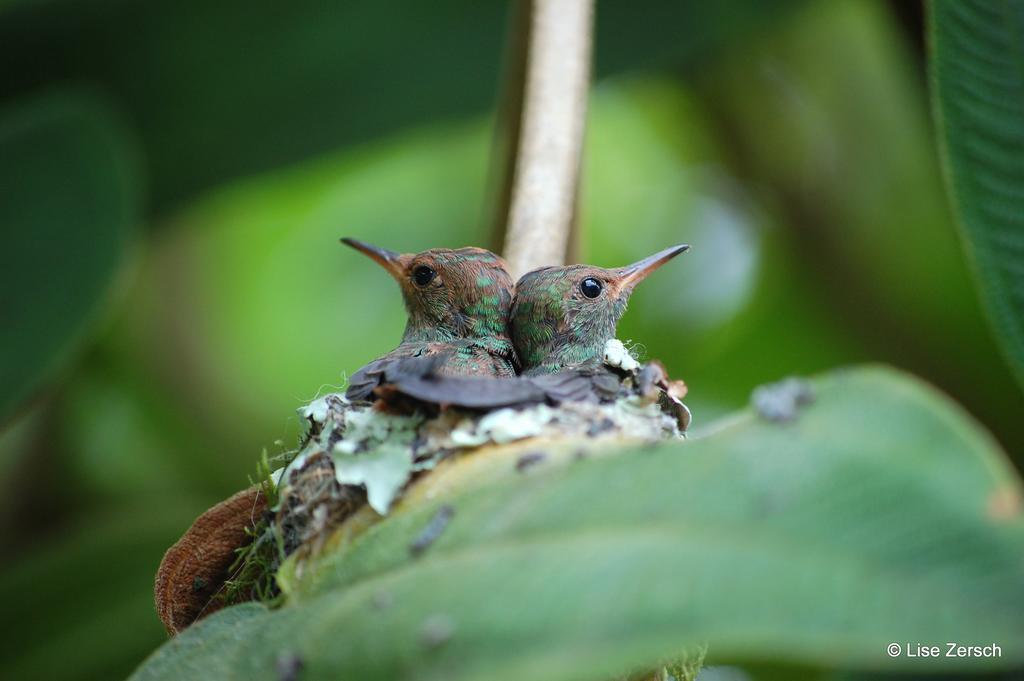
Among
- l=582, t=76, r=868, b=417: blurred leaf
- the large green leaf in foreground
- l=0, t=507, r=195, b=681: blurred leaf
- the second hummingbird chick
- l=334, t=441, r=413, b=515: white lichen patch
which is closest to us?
the large green leaf in foreground

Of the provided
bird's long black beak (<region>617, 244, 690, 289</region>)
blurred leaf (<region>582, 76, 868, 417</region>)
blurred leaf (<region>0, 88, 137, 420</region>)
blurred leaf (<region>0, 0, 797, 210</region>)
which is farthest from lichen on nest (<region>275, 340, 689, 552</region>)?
blurred leaf (<region>582, 76, 868, 417</region>)

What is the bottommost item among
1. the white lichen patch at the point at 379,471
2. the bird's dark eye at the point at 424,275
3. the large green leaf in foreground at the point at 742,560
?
the large green leaf in foreground at the point at 742,560

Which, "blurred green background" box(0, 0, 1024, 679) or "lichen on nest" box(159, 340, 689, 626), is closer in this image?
"lichen on nest" box(159, 340, 689, 626)

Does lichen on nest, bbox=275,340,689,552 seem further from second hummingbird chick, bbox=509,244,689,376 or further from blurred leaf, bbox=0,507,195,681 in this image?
blurred leaf, bbox=0,507,195,681

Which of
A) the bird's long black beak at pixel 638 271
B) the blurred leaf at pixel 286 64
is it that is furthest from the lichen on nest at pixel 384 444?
the blurred leaf at pixel 286 64

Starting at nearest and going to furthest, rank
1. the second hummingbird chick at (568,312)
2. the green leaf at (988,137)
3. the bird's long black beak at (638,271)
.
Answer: the green leaf at (988,137) → the second hummingbird chick at (568,312) → the bird's long black beak at (638,271)

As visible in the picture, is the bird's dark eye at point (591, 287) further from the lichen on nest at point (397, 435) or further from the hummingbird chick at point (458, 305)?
the lichen on nest at point (397, 435)

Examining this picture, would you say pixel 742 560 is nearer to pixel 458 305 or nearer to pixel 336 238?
pixel 458 305

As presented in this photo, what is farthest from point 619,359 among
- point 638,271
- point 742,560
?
point 742,560
